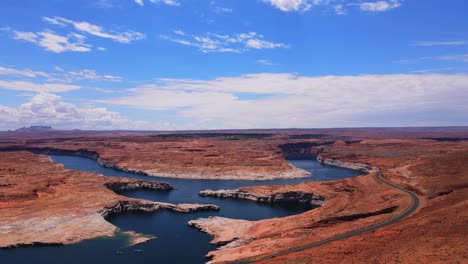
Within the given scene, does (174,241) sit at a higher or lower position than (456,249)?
lower

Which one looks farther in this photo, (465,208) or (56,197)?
(56,197)

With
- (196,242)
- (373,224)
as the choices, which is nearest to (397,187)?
(373,224)

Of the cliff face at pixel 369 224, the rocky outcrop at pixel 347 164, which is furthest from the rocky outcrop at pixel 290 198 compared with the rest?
the rocky outcrop at pixel 347 164

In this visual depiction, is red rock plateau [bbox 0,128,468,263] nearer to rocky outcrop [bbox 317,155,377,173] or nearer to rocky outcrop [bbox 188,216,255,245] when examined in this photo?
rocky outcrop [bbox 188,216,255,245]

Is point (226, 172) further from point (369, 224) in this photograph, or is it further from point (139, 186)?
point (369, 224)

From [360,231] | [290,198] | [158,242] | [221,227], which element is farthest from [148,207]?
[360,231]

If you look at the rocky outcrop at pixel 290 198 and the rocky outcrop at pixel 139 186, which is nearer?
the rocky outcrop at pixel 290 198

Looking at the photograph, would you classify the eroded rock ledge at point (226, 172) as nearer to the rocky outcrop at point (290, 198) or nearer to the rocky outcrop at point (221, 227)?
the rocky outcrop at point (290, 198)

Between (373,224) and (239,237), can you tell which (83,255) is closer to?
(239,237)

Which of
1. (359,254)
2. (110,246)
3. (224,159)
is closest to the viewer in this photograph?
(359,254)
